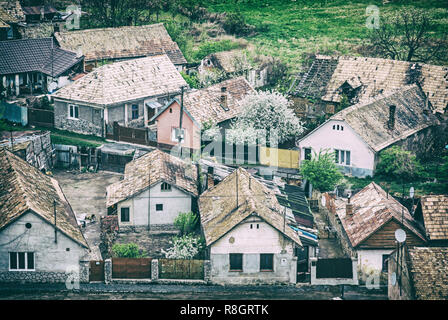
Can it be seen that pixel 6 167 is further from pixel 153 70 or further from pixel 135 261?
pixel 153 70

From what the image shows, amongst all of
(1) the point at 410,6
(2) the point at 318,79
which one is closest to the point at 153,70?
(2) the point at 318,79

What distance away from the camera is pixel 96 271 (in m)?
37.3

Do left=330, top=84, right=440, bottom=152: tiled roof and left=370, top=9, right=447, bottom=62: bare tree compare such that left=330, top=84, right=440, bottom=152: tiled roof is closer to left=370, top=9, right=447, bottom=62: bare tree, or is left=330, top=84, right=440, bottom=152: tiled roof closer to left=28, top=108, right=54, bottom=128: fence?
left=370, top=9, right=447, bottom=62: bare tree

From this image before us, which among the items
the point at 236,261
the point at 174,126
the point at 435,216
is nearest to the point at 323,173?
the point at 435,216

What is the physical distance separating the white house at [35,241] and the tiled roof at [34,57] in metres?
24.6

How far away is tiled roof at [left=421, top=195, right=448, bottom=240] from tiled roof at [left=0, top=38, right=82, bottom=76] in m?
32.8

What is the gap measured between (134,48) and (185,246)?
3197 centimetres

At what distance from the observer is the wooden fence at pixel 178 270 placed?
37.6 metres

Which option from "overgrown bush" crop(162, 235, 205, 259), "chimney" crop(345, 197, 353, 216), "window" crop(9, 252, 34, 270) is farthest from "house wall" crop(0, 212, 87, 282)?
"chimney" crop(345, 197, 353, 216)

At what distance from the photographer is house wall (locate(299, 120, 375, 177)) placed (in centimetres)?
5047

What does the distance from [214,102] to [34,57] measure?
661 inches

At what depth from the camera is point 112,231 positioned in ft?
138

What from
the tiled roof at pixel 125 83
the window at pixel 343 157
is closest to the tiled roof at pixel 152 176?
the window at pixel 343 157

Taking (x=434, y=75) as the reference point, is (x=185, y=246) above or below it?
below
